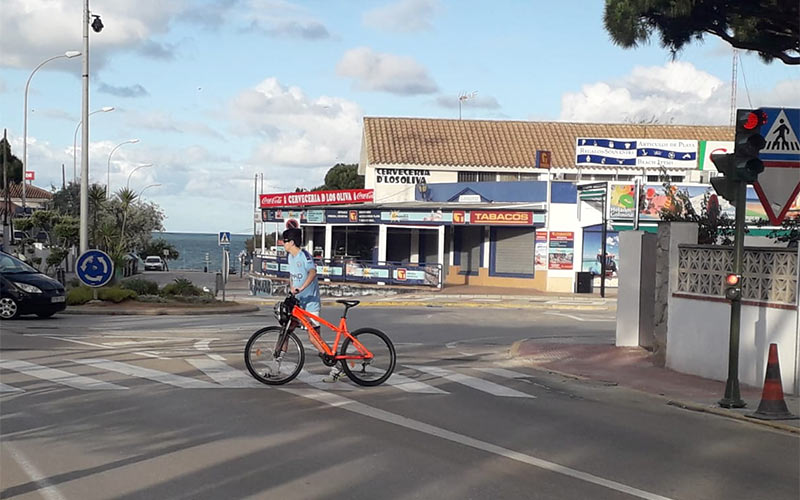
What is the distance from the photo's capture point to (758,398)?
1203cm

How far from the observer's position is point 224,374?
1255 cm

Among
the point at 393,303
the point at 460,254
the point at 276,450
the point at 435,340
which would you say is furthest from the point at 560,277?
the point at 276,450

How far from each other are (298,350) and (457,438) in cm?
352

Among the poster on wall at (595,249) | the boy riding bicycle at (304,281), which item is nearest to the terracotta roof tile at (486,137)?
the poster on wall at (595,249)

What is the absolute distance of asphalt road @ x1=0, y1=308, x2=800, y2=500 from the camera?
721 centimetres

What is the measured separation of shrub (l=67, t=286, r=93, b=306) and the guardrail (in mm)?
15608

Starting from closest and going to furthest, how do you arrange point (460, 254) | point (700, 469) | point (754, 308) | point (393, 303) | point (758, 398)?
point (700, 469), point (758, 398), point (754, 308), point (393, 303), point (460, 254)

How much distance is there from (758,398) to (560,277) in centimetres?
2902

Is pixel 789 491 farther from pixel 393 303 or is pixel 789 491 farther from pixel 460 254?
pixel 460 254

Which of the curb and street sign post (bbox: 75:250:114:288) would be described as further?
the curb

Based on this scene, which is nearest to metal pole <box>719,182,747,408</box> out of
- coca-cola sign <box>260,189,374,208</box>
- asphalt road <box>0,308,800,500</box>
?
asphalt road <box>0,308,800,500</box>

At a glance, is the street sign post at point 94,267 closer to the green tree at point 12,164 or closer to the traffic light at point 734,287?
the traffic light at point 734,287

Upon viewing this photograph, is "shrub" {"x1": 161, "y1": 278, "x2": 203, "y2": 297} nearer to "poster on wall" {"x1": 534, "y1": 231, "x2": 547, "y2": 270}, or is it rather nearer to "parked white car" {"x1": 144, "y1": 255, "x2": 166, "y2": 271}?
"poster on wall" {"x1": 534, "y1": 231, "x2": 547, "y2": 270}

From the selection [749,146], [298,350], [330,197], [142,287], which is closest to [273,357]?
[298,350]
